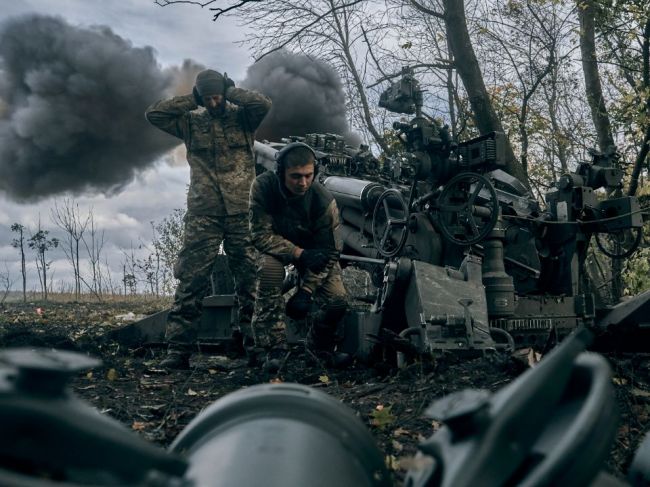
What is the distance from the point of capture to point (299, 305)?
280 inches

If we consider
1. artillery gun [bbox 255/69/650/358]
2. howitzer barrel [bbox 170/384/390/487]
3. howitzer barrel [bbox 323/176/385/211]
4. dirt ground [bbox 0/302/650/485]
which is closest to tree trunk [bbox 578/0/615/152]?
artillery gun [bbox 255/69/650/358]

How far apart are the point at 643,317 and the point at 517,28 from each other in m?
10.00

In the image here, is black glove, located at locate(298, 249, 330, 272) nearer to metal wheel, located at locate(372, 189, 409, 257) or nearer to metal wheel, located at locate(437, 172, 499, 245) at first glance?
metal wheel, located at locate(372, 189, 409, 257)

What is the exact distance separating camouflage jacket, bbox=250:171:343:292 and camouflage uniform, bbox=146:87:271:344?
0.83 meters

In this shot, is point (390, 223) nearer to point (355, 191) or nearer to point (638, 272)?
point (355, 191)

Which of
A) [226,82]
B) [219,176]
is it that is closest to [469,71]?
[226,82]

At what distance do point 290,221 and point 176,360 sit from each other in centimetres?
179

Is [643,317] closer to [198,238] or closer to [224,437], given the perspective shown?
[198,238]

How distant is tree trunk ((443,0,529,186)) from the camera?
11.4m

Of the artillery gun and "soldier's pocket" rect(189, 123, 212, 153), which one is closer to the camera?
the artillery gun

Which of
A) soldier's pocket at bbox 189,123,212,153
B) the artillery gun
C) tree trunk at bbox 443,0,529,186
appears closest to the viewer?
the artillery gun

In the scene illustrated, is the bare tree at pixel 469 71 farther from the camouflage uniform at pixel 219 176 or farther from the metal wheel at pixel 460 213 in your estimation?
the camouflage uniform at pixel 219 176

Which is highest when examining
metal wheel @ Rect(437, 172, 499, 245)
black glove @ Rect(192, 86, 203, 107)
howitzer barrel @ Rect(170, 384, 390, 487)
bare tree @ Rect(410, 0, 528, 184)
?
bare tree @ Rect(410, 0, 528, 184)

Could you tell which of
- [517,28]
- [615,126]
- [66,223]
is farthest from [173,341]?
[66,223]
